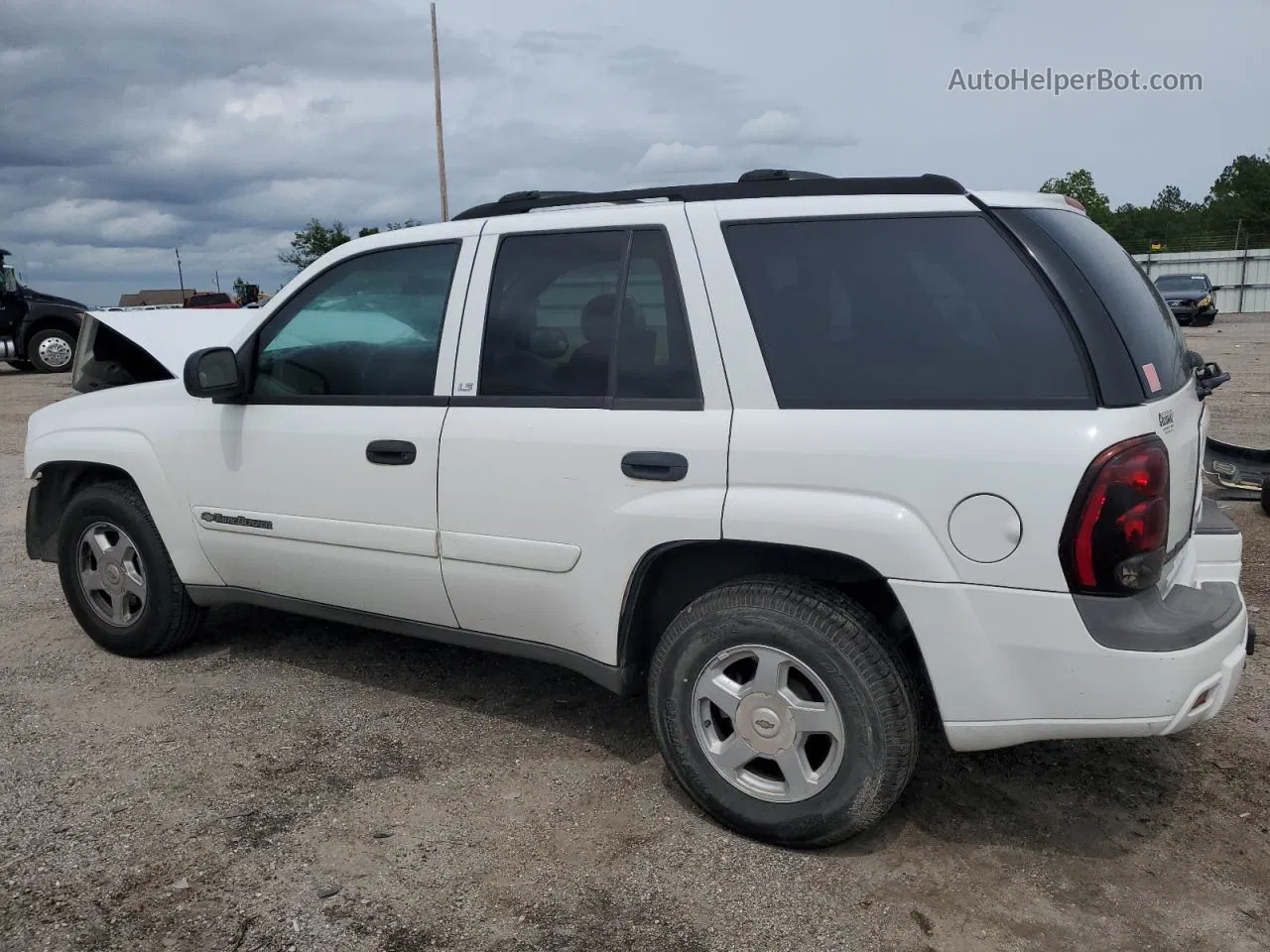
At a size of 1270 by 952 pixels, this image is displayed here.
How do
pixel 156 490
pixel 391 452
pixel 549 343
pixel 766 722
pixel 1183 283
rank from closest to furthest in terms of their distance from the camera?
pixel 766 722 < pixel 549 343 < pixel 391 452 < pixel 156 490 < pixel 1183 283

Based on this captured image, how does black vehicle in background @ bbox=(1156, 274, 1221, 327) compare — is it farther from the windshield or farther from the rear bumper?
the rear bumper

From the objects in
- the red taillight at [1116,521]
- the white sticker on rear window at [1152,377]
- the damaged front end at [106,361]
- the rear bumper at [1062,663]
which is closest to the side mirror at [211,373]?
the damaged front end at [106,361]

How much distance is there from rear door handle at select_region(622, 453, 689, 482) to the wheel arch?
193mm

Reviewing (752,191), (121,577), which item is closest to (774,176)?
(752,191)

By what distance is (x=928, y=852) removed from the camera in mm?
2996

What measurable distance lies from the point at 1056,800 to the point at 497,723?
1.90 m

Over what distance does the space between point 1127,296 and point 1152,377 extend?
29cm

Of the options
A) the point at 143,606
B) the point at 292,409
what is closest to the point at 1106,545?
the point at 292,409

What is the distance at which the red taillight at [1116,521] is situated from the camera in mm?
2523

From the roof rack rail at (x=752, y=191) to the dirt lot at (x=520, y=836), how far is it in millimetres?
1815

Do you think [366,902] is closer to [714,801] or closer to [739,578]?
[714,801]

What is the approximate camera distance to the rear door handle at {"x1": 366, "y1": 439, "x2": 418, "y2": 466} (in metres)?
3.54

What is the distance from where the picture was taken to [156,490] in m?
4.27

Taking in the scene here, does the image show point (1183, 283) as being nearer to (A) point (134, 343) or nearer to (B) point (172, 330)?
(B) point (172, 330)
